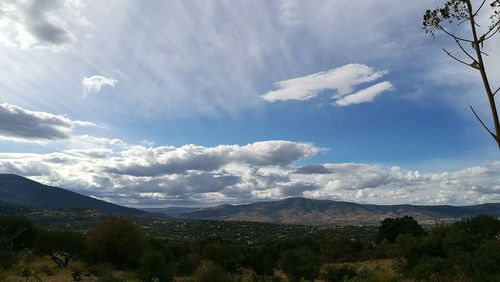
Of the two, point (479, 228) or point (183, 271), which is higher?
point (479, 228)

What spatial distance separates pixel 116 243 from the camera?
4822 cm

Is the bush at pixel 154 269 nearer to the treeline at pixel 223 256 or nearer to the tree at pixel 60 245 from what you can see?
the treeline at pixel 223 256

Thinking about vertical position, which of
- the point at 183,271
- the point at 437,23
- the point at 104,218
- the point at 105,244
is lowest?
the point at 183,271

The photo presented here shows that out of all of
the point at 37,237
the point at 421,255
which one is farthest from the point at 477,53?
the point at 37,237

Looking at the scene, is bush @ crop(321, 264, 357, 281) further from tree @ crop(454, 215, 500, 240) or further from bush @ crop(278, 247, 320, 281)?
tree @ crop(454, 215, 500, 240)

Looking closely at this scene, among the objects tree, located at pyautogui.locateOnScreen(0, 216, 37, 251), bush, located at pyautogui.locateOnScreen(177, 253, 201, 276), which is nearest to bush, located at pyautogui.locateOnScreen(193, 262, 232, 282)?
bush, located at pyautogui.locateOnScreen(177, 253, 201, 276)

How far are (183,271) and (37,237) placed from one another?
68.0ft

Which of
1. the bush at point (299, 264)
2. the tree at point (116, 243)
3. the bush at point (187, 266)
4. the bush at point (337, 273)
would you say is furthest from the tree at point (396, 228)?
the tree at point (116, 243)

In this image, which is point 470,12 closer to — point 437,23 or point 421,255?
point 437,23

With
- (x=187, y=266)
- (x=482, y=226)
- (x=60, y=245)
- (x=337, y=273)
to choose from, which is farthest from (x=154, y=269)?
(x=482, y=226)

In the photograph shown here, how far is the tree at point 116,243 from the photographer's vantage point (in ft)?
157

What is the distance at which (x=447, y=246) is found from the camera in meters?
44.0

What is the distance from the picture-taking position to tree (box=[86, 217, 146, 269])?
1882 inches

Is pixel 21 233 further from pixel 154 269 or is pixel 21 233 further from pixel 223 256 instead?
pixel 154 269
